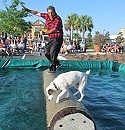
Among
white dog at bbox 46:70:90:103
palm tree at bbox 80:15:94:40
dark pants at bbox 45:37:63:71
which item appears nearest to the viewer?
white dog at bbox 46:70:90:103

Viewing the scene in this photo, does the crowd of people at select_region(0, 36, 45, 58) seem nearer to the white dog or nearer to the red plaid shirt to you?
the red plaid shirt

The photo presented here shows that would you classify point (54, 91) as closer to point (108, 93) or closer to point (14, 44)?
point (108, 93)

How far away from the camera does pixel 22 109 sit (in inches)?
269

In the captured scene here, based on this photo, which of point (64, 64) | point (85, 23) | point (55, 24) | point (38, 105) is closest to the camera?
point (38, 105)

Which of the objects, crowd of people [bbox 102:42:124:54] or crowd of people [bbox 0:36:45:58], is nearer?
crowd of people [bbox 0:36:45:58]

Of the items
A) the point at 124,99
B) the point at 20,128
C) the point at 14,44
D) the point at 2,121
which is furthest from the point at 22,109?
the point at 14,44

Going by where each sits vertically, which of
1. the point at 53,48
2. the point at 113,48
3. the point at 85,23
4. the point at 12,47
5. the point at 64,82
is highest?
the point at 85,23

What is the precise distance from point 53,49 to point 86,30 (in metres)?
79.7

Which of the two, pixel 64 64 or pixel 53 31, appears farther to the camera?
pixel 64 64

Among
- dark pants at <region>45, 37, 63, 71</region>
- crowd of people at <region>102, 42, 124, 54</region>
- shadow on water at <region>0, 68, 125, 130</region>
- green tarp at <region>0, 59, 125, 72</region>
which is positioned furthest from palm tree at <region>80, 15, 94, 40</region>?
dark pants at <region>45, 37, 63, 71</region>

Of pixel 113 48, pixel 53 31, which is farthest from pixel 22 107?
pixel 113 48

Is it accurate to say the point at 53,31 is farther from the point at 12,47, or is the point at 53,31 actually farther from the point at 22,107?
the point at 12,47

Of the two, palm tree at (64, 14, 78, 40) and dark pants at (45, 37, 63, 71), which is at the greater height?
palm tree at (64, 14, 78, 40)

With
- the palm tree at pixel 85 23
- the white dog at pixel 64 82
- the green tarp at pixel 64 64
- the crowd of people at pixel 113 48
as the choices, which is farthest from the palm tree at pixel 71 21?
the white dog at pixel 64 82
